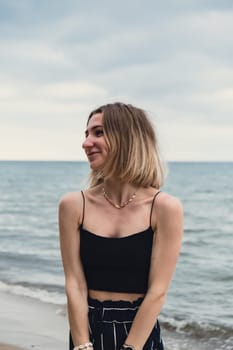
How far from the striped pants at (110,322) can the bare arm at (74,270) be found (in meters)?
0.04

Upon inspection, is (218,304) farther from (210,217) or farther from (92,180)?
(210,217)

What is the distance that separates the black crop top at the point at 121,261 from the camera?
8.03ft

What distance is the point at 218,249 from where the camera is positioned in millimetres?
18109

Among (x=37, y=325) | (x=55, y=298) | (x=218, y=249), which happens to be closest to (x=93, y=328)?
(x=37, y=325)

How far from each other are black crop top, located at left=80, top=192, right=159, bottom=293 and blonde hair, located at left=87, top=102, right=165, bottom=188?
24cm

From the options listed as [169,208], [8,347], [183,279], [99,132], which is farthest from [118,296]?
[183,279]

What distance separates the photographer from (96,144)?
2.50m

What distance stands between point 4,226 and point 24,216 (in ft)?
20.8

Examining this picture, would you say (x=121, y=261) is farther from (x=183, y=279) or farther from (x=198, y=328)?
(x=183, y=279)

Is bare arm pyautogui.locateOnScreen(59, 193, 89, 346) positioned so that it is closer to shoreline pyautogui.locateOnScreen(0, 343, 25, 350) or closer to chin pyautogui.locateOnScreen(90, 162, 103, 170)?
chin pyautogui.locateOnScreen(90, 162, 103, 170)

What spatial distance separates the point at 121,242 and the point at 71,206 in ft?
0.90

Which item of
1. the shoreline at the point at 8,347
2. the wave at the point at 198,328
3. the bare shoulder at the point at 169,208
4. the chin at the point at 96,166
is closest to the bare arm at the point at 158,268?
the bare shoulder at the point at 169,208

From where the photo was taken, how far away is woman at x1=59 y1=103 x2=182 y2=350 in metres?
2.45

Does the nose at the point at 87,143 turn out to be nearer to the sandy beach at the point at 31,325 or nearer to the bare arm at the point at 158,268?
the bare arm at the point at 158,268
